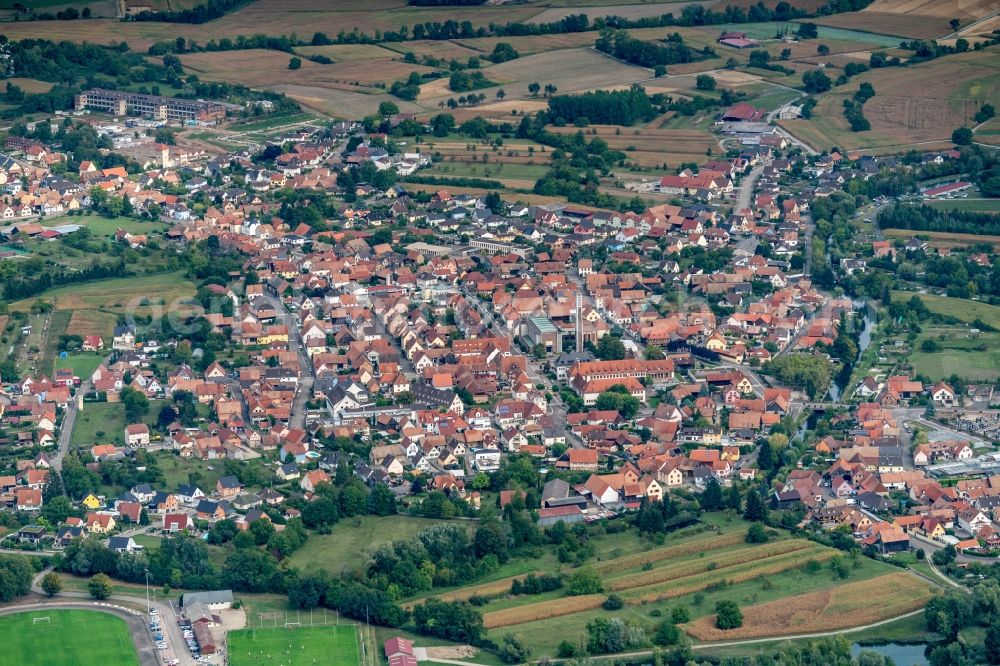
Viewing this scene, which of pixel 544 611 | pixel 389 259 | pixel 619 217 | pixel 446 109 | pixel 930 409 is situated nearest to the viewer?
pixel 544 611

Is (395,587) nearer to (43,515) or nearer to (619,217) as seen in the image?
(43,515)

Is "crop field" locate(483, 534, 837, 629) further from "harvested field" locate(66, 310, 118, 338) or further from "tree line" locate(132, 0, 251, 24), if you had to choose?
"tree line" locate(132, 0, 251, 24)

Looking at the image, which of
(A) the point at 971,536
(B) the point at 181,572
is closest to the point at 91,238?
(B) the point at 181,572

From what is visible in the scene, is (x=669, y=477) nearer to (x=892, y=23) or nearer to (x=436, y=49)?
(x=436, y=49)

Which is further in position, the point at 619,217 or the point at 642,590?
the point at 619,217

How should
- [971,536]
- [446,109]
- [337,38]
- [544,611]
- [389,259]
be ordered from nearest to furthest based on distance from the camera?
[544,611] < [971,536] < [389,259] < [446,109] < [337,38]

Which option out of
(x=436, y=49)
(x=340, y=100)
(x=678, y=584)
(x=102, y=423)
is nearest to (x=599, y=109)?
(x=340, y=100)

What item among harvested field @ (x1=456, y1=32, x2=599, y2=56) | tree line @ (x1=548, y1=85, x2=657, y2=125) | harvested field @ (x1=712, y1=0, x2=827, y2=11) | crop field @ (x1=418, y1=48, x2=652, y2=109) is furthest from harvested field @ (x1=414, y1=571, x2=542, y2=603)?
harvested field @ (x1=712, y1=0, x2=827, y2=11)
